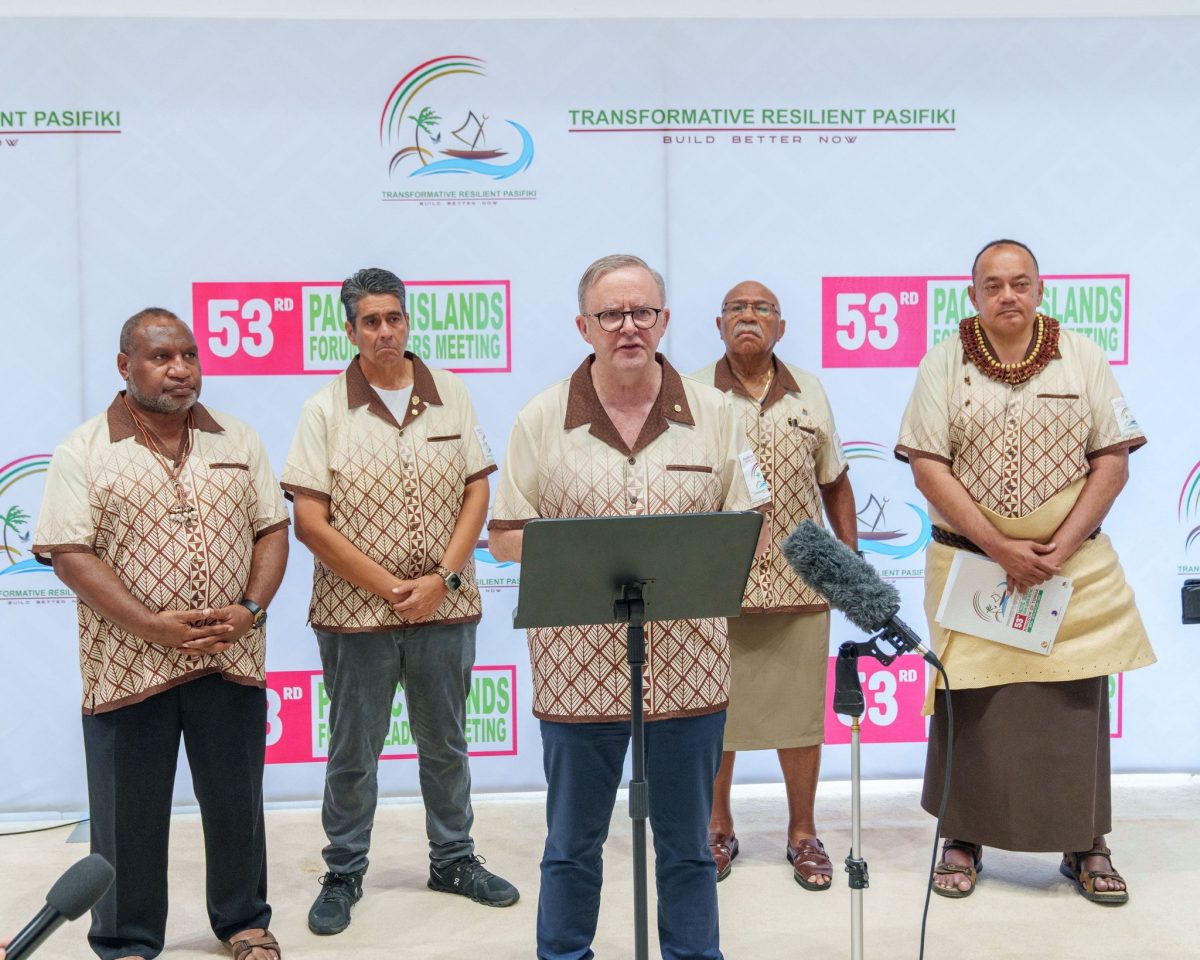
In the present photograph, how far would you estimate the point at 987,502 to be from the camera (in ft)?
12.8

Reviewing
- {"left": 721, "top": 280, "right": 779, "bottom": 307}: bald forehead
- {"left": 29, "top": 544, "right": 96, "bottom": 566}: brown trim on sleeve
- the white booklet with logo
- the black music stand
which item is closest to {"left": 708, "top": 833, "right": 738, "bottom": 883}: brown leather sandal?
the white booklet with logo

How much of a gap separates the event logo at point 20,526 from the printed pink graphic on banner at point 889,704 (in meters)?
3.03

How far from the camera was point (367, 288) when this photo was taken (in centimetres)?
381

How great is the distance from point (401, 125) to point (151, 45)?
3.14ft

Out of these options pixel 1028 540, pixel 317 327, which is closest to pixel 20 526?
pixel 317 327

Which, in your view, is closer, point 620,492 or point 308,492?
point 620,492

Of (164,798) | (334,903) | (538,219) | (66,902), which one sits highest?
(538,219)

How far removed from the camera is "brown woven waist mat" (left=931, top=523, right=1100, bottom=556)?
3.95 m

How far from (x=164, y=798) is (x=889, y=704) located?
292 centimetres

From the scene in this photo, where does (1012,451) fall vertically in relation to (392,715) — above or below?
above

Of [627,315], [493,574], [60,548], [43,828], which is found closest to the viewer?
[627,315]

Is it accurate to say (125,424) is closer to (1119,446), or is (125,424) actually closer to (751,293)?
(751,293)

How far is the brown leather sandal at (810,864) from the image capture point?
159 inches

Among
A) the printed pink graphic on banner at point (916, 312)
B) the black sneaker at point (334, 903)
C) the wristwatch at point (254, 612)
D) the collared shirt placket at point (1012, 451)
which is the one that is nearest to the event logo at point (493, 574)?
the black sneaker at point (334, 903)
